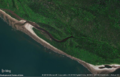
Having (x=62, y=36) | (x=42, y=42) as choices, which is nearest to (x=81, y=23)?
(x=62, y=36)

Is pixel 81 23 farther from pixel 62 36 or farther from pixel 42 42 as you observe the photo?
pixel 42 42

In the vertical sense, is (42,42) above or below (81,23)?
below

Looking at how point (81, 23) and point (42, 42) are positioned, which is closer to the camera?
point (81, 23)

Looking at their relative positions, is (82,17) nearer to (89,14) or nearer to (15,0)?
A: (89,14)

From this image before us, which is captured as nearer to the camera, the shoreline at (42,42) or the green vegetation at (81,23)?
the green vegetation at (81,23)

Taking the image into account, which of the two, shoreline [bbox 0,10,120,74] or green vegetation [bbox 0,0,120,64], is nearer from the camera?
green vegetation [bbox 0,0,120,64]
